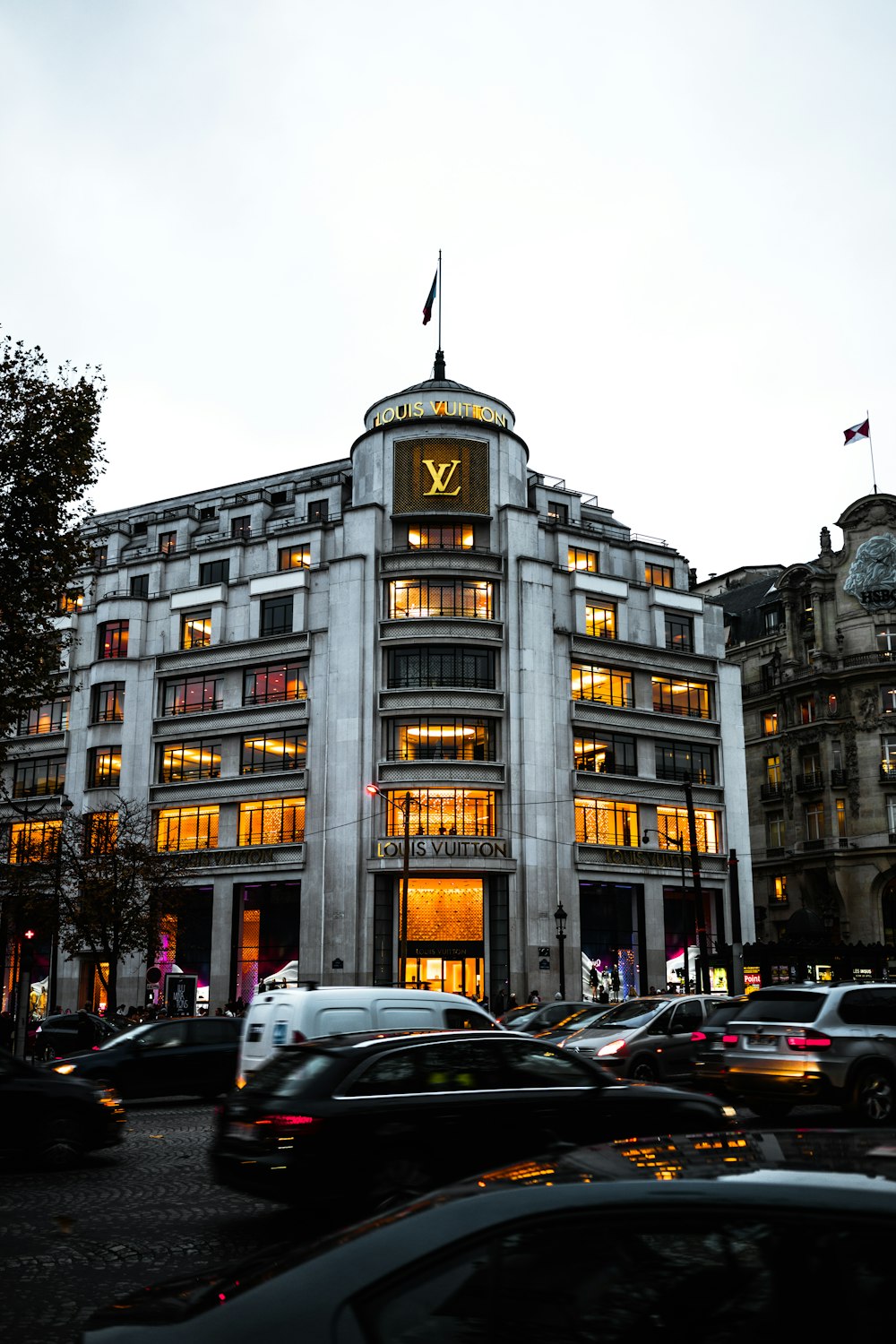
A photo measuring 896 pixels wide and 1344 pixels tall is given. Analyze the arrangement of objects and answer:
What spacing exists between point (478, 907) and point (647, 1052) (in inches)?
1365

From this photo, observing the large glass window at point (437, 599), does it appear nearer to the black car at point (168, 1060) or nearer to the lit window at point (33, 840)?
the lit window at point (33, 840)

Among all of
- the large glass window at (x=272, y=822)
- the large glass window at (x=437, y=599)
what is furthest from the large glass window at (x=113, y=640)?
the large glass window at (x=437, y=599)

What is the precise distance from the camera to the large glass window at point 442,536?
192 feet

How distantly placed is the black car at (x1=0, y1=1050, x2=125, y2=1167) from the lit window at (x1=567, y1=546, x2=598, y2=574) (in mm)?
51593

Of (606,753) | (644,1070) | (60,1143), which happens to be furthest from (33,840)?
(60,1143)

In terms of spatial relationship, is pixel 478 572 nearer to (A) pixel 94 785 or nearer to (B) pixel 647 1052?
(A) pixel 94 785

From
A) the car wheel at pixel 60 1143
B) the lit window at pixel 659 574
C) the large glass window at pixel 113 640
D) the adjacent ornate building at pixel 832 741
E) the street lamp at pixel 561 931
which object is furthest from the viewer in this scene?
the adjacent ornate building at pixel 832 741

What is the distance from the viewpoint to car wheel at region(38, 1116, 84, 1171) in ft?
43.6

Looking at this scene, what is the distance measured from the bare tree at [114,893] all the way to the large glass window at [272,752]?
6.91m

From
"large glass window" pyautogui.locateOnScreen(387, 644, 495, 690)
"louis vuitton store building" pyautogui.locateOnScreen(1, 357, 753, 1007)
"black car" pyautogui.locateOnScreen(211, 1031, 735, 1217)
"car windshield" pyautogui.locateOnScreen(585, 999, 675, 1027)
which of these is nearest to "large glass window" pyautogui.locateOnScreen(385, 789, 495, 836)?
"louis vuitton store building" pyautogui.locateOnScreen(1, 357, 753, 1007)

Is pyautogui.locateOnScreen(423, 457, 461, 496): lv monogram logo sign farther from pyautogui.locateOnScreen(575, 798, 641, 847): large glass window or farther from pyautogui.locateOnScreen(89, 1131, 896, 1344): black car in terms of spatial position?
pyautogui.locateOnScreen(89, 1131, 896, 1344): black car

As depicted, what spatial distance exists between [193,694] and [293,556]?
904cm

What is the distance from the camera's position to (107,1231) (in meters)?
9.70

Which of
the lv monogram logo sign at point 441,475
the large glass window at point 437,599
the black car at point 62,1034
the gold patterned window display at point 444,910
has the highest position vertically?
the lv monogram logo sign at point 441,475
